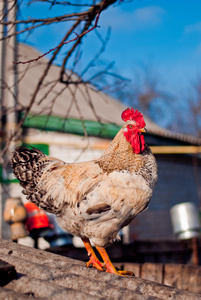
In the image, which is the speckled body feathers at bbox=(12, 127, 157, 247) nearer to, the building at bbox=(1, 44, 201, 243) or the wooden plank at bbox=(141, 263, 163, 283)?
the wooden plank at bbox=(141, 263, 163, 283)

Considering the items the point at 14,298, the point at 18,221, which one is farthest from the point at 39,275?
the point at 18,221

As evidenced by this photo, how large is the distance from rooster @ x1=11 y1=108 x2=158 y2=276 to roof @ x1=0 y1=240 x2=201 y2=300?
622 mm

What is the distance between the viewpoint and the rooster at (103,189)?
3953mm

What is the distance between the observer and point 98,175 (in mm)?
4172

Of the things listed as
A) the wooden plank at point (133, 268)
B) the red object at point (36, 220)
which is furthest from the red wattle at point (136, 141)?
the red object at point (36, 220)

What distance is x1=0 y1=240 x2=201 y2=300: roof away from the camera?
244 cm

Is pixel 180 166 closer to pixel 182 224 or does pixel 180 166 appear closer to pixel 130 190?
pixel 182 224

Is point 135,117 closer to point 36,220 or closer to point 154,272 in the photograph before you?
point 154,272

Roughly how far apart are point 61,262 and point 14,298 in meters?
1.28

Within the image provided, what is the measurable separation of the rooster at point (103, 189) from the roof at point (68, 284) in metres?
0.62

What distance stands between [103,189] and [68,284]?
4.17 feet

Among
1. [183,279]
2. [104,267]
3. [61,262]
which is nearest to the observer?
[61,262]

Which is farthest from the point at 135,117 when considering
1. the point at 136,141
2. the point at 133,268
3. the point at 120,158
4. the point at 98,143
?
the point at 98,143

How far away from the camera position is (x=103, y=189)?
158 inches
